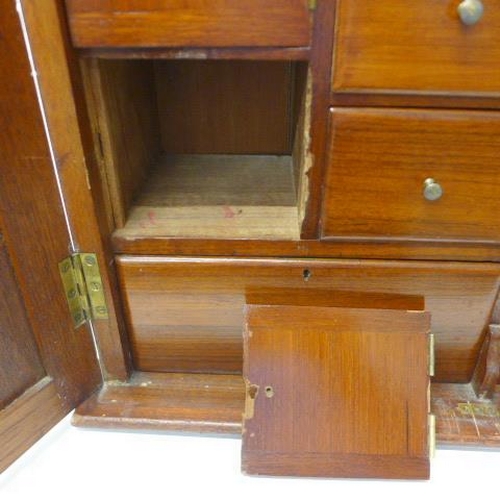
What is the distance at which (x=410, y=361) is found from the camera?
0.63m

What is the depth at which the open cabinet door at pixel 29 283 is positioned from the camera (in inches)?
19.8

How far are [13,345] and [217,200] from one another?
1.11 feet

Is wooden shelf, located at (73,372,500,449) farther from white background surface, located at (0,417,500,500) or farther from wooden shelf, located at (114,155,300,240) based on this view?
wooden shelf, located at (114,155,300,240)

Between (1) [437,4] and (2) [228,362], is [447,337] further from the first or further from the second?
(1) [437,4]

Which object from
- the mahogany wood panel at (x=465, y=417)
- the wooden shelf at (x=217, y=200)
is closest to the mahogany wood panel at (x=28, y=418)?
the wooden shelf at (x=217, y=200)

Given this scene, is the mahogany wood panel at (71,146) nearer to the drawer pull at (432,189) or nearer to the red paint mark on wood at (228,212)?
the red paint mark on wood at (228,212)

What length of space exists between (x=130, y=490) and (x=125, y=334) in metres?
0.21

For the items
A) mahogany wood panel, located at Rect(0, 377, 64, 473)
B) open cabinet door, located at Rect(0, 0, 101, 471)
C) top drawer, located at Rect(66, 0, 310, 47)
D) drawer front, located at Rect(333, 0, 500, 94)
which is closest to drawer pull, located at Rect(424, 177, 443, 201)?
drawer front, located at Rect(333, 0, 500, 94)

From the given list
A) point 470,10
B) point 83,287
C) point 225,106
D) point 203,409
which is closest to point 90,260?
point 83,287

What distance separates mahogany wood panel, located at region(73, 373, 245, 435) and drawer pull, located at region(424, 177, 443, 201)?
1.29 ft

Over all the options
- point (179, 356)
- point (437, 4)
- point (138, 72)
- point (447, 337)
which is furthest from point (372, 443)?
point (138, 72)

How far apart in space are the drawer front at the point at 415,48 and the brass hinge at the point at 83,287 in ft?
1.28

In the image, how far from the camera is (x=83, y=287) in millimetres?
646

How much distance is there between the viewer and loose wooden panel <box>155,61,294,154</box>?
817 millimetres
